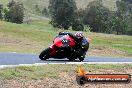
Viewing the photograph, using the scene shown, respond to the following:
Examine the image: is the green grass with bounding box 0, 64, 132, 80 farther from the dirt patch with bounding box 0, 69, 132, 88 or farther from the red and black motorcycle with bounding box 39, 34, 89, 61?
the red and black motorcycle with bounding box 39, 34, 89, 61

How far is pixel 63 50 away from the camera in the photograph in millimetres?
19062

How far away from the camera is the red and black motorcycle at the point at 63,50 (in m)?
19.0

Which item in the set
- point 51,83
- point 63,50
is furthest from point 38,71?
point 63,50

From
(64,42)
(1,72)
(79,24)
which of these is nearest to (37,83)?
(1,72)

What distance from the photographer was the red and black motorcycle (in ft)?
62.4

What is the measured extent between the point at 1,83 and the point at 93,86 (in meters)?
3.38

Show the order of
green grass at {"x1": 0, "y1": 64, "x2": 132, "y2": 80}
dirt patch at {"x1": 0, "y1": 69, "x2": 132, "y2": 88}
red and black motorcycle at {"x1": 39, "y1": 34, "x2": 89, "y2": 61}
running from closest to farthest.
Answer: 1. dirt patch at {"x1": 0, "y1": 69, "x2": 132, "y2": 88}
2. green grass at {"x1": 0, "y1": 64, "x2": 132, "y2": 80}
3. red and black motorcycle at {"x1": 39, "y1": 34, "x2": 89, "y2": 61}

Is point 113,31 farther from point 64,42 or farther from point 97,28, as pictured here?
point 64,42

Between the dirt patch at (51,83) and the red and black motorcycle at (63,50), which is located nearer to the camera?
the dirt patch at (51,83)

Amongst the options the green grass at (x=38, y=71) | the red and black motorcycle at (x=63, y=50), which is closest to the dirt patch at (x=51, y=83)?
the green grass at (x=38, y=71)

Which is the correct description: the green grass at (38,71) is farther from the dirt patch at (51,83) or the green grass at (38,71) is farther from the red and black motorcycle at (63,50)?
the red and black motorcycle at (63,50)

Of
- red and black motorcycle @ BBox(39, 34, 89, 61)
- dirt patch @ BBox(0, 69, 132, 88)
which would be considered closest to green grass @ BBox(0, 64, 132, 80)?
dirt patch @ BBox(0, 69, 132, 88)

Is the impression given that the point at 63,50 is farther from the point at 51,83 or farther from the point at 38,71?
the point at 51,83

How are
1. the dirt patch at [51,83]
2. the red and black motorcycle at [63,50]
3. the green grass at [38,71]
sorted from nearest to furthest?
the dirt patch at [51,83]
the green grass at [38,71]
the red and black motorcycle at [63,50]
